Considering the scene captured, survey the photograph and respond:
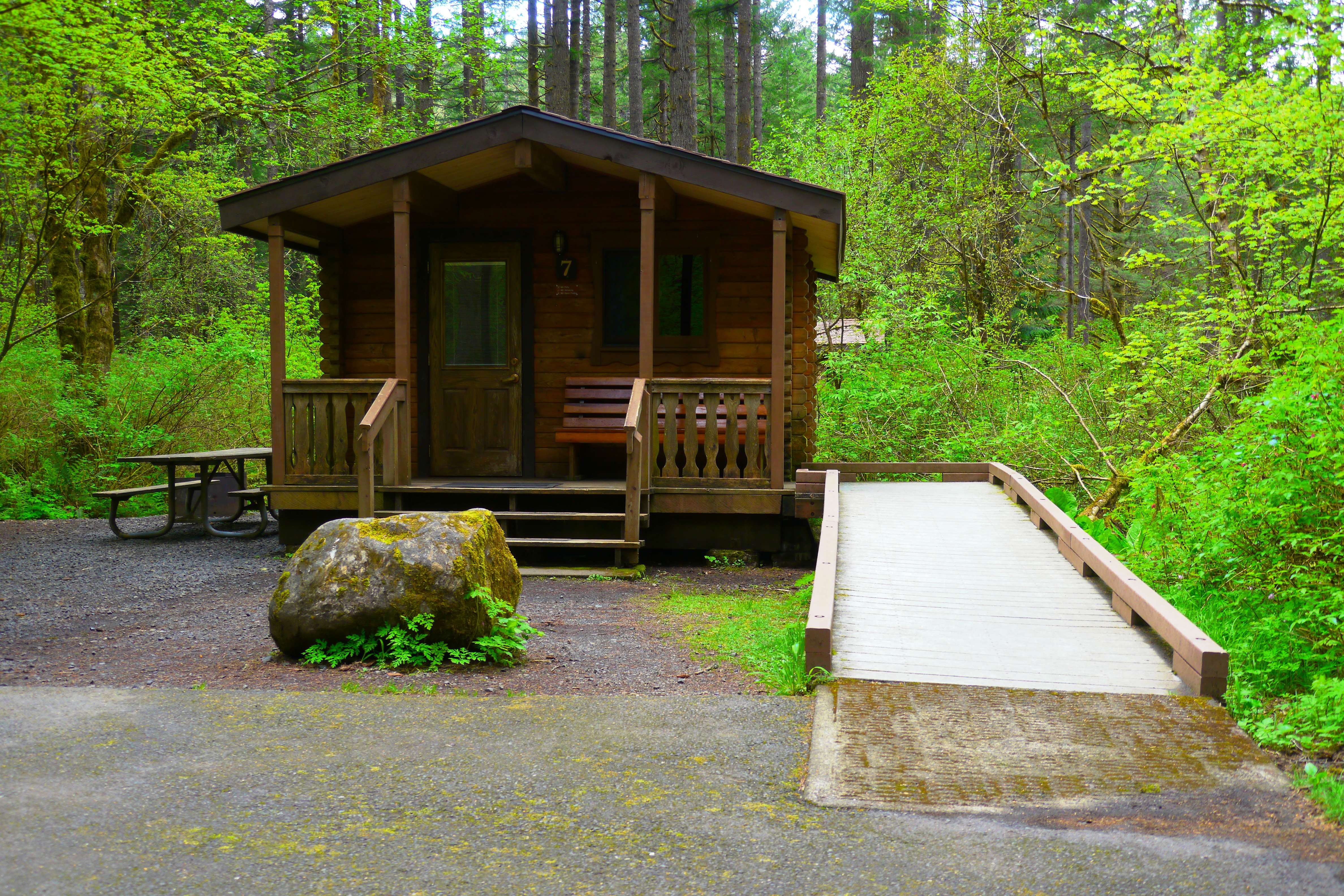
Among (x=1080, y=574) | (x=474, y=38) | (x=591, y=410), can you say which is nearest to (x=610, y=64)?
(x=474, y=38)

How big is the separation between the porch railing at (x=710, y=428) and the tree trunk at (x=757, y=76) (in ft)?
50.9

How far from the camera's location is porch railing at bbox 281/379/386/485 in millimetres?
8969

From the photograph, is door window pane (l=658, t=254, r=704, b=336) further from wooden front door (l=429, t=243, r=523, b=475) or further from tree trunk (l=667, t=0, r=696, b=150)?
tree trunk (l=667, t=0, r=696, b=150)

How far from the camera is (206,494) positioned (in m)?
10.7

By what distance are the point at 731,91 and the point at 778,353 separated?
16443 millimetres

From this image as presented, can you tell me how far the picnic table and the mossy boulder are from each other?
15.3ft

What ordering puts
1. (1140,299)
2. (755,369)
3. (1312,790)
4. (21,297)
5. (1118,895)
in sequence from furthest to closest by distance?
1. (1140,299)
2. (21,297)
3. (755,369)
4. (1312,790)
5. (1118,895)

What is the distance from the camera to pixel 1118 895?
269 centimetres

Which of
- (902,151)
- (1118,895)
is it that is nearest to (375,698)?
(1118,895)

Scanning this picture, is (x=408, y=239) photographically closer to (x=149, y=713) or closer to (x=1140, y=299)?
(x=149, y=713)

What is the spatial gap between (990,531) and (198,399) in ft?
40.3

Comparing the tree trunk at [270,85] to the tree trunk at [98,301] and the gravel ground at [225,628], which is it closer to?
the tree trunk at [98,301]

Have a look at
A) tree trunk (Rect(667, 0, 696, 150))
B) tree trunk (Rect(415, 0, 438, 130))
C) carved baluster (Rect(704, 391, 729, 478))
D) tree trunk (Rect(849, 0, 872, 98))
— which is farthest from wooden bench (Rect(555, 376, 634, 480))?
tree trunk (Rect(849, 0, 872, 98))

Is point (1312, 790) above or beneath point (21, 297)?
beneath
